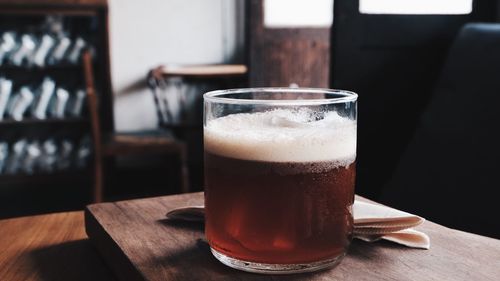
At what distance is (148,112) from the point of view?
4430 mm

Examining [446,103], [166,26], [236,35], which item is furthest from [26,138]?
[446,103]

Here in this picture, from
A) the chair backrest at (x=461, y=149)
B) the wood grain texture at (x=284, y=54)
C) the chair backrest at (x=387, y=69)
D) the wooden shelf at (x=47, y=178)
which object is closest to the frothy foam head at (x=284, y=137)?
the chair backrest at (x=461, y=149)

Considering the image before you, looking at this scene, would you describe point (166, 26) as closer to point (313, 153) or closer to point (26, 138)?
point (26, 138)

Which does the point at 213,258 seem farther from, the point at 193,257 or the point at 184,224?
the point at 184,224

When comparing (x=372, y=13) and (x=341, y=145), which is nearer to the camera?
(x=341, y=145)

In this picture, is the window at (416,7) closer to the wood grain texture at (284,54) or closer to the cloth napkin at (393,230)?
the cloth napkin at (393,230)

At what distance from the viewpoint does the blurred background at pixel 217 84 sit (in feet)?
5.88

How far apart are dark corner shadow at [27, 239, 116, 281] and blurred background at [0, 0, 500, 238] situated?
117cm

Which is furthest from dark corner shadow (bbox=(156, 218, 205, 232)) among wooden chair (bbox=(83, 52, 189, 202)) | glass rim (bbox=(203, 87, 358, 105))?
wooden chair (bbox=(83, 52, 189, 202))

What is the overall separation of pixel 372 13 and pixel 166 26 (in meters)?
2.48

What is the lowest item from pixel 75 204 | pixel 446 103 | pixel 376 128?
pixel 75 204

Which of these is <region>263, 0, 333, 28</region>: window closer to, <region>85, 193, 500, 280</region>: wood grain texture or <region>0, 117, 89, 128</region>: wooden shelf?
<region>0, 117, 89, 128</region>: wooden shelf

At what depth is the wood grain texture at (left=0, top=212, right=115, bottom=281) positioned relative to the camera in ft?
2.48

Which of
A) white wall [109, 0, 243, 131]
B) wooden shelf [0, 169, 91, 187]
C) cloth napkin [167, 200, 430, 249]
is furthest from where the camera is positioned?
white wall [109, 0, 243, 131]
